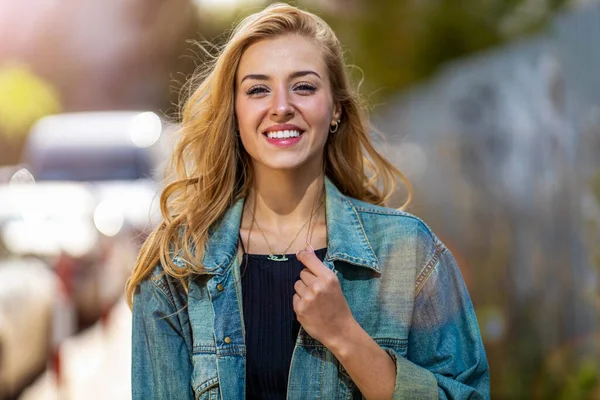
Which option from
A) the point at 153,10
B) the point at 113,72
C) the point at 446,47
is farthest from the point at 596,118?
the point at 113,72

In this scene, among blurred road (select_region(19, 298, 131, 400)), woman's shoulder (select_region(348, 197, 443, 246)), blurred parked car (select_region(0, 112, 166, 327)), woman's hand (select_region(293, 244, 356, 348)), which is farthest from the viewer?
blurred parked car (select_region(0, 112, 166, 327))

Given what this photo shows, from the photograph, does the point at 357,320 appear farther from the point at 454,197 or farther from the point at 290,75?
the point at 454,197

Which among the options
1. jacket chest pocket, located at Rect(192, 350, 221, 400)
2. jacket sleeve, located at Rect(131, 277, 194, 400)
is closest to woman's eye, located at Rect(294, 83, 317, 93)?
jacket sleeve, located at Rect(131, 277, 194, 400)

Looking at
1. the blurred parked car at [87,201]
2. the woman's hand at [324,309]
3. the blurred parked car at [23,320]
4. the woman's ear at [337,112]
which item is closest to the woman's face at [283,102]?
the woman's ear at [337,112]

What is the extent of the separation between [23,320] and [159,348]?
3.96 m

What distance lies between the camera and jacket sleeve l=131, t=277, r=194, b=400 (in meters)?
2.38

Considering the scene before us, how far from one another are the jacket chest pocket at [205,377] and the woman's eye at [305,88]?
2.55 feet

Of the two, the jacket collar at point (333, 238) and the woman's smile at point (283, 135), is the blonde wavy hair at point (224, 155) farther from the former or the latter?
the woman's smile at point (283, 135)

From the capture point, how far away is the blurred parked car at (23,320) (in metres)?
5.80

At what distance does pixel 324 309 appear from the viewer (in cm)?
228

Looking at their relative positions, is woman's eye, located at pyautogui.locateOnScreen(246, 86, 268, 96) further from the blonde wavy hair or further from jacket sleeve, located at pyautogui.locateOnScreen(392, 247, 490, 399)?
jacket sleeve, located at pyautogui.locateOnScreen(392, 247, 490, 399)

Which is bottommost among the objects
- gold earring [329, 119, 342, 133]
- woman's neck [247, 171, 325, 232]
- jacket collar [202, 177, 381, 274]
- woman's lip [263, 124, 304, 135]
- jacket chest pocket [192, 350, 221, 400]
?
jacket chest pocket [192, 350, 221, 400]

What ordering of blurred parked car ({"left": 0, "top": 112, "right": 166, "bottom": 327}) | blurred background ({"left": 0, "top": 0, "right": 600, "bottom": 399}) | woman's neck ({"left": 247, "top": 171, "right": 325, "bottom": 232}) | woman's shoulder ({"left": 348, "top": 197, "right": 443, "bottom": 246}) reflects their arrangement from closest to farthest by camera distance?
woman's shoulder ({"left": 348, "top": 197, "right": 443, "bottom": 246})
woman's neck ({"left": 247, "top": 171, "right": 325, "bottom": 232})
blurred background ({"left": 0, "top": 0, "right": 600, "bottom": 399})
blurred parked car ({"left": 0, "top": 112, "right": 166, "bottom": 327})

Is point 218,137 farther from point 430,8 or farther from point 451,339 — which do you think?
point 430,8
